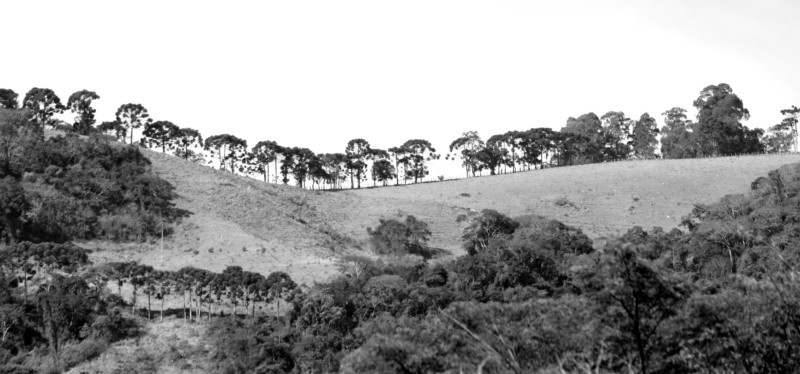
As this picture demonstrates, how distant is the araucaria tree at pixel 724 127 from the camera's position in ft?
420

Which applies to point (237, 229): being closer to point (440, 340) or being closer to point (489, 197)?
point (489, 197)

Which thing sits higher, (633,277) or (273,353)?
(633,277)

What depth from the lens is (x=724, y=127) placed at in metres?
128

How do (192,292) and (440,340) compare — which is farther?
(192,292)

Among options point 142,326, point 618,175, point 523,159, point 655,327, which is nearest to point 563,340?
point 655,327

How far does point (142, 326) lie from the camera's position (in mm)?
55688

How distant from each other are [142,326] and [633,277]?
43108mm

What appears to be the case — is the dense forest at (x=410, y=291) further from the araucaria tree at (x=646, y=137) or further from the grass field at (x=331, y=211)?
the araucaria tree at (x=646, y=137)

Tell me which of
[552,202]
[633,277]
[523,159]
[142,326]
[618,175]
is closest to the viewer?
[633,277]

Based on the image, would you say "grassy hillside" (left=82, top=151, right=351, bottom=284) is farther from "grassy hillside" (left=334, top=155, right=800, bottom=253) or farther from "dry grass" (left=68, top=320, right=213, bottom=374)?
"dry grass" (left=68, top=320, right=213, bottom=374)

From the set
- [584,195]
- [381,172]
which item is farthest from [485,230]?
[381,172]

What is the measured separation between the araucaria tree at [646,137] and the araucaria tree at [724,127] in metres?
11.4

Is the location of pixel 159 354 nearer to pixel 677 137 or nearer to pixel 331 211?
pixel 331 211

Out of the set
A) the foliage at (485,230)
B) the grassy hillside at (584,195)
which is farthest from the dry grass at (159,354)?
the grassy hillside at (584,195)
